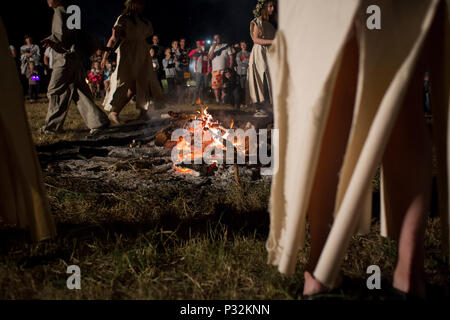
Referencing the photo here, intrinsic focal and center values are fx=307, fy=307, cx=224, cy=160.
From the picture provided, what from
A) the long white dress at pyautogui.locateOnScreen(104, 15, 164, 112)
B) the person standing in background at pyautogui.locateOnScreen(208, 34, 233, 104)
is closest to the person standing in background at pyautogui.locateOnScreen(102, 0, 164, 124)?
the long white dress at pyautogui.locateOnScreen(104, 15, 164, 112)

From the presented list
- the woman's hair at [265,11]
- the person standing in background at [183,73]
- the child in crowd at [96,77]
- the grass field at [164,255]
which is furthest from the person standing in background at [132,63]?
the child in crowd at [96,77]

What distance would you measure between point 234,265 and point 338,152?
2.65ft

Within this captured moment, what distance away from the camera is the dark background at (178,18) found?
67.7 ft

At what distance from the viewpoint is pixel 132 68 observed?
6.12 metres

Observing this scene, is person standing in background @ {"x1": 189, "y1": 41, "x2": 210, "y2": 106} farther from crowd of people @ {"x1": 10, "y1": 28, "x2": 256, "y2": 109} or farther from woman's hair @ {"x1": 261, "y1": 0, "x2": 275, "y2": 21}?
woman's hair @ {"x1": 261, "y1": 0, "x2": 275, "y2": 21}

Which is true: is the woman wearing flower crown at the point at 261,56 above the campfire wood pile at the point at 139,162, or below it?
above

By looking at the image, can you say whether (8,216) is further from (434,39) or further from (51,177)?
(434,39)

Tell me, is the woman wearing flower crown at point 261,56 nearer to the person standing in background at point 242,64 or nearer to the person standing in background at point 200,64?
the person standing in background at point 242,64

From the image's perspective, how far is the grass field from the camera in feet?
4.74

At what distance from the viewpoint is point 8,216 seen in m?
1.68

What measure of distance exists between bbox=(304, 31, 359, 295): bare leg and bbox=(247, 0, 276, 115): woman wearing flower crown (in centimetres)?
557

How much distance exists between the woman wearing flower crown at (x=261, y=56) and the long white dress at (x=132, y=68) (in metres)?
2.28

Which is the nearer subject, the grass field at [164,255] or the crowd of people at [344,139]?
the crowd of people at [344,139]

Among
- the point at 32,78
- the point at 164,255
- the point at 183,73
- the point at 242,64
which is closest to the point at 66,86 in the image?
the point at 164,255
